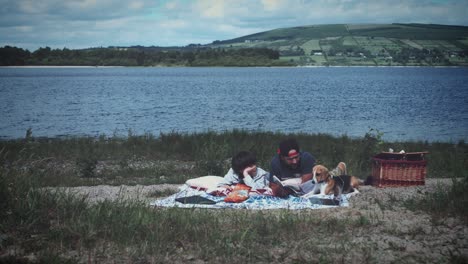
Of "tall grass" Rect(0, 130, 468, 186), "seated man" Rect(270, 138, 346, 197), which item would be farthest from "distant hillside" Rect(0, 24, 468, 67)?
"seated man" Rect(270, 138, 346, 197)

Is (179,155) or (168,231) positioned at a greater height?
(168,231)

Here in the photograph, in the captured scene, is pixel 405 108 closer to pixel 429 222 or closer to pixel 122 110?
pixel 122 110

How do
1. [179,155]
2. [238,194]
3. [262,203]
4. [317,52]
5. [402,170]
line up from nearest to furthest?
[262,203] → [238,194] → [402,170] → [179,155] → [317,52]

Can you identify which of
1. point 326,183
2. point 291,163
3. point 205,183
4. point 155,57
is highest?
point 291,163

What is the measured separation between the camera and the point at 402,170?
12.4 metres

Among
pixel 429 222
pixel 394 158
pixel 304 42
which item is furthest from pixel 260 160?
pixel 304 42

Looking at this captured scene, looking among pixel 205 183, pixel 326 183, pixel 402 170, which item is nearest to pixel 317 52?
pixel 402 170

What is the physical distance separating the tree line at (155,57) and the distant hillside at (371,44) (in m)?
7.26

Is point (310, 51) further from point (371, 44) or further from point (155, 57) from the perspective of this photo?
point (155, 57)

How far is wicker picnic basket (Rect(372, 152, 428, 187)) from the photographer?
12.2 m

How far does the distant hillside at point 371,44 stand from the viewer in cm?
9681

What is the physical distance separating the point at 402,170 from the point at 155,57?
156589 mm

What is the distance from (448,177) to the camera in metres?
14.3

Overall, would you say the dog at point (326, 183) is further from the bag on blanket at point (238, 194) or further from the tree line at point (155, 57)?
the tree line at point (155, 57)
